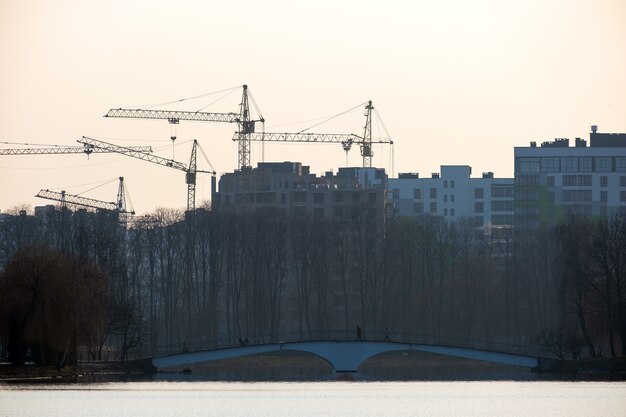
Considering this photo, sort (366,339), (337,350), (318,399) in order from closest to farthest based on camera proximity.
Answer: (318,399) < (337,350) < (366,339)

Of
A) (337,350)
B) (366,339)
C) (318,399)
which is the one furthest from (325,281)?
(318,399)

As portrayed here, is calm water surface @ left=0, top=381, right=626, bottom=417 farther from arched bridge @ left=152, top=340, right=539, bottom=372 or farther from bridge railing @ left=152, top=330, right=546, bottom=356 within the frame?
bridge railing @ left=152, top=330, right=546, bottom=356

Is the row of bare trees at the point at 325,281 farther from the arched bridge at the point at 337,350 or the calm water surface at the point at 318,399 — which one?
the calm water surface at the point at 318,399

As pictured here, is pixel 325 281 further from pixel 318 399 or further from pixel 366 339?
pixel 318 399

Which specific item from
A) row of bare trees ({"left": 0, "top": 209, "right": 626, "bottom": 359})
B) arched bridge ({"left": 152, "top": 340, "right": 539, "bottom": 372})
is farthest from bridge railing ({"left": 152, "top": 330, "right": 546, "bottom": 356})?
arched bridge ({"left": 152, "top": 340, "right": 539, "bottom": 372})

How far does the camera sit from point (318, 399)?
383 feet

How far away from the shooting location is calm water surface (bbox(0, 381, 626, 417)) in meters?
105

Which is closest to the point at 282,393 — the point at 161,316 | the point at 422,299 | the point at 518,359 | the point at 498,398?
the point at 498,398

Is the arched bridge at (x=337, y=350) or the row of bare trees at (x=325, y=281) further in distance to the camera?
the row of bare trees at (x=325, y=281)

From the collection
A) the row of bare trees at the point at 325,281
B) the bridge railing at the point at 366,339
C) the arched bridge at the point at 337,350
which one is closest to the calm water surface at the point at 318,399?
the arched bridge at the point at 337,350

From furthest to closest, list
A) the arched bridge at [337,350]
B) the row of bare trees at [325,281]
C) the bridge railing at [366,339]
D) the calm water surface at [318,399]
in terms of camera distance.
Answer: the row of bare trees at [325,281] → the bridge railing at [366,339] → the arched bridge at [337,350] → the calm water surface at [318,399]

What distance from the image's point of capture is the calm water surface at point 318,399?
104688 millimetres

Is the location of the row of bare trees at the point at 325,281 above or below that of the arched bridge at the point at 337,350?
above

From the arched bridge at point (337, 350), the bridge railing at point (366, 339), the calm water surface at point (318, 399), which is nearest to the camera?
the calm water surface at point (318, 399)
